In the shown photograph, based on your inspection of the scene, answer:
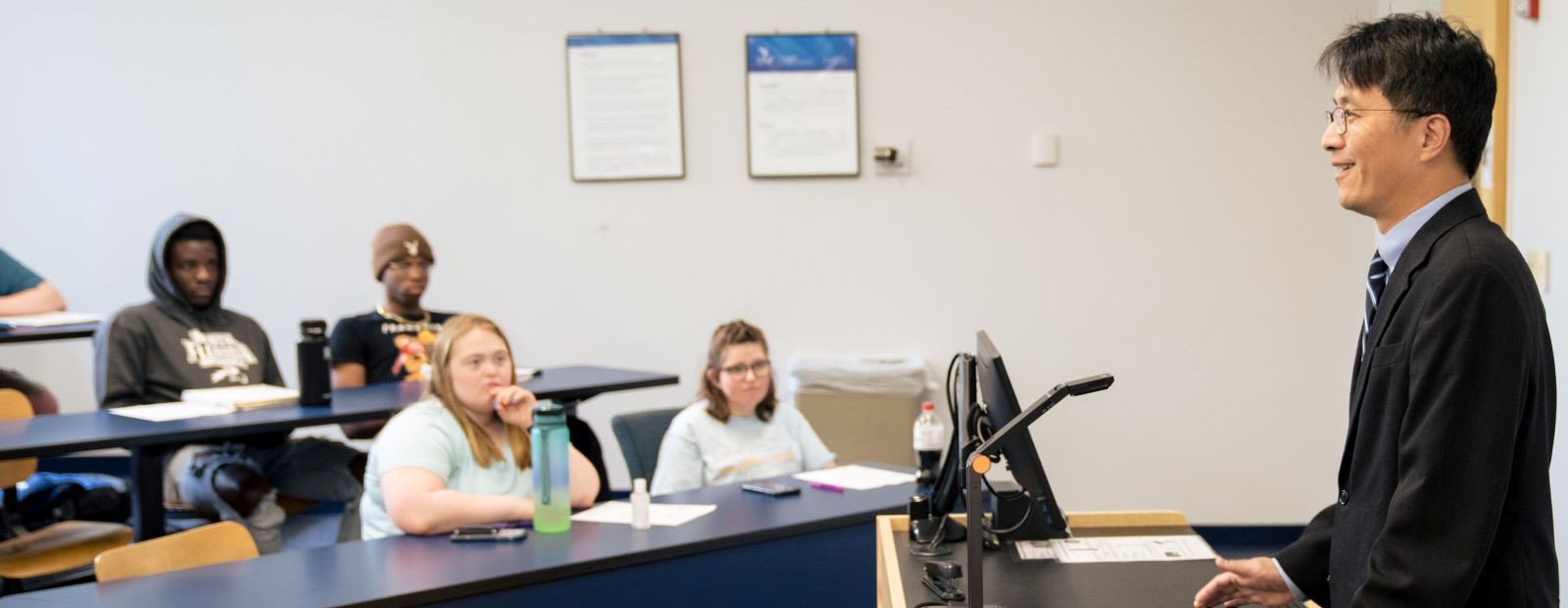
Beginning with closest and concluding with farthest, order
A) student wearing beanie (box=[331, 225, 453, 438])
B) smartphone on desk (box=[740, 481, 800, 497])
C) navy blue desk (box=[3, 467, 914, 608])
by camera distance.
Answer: navy blue desk (box=[3, 467, 914, 608]), smartphone on desk (box=[740, 481, 800, 497]), student wearing beanie (box=[331, 225, 453, 438])

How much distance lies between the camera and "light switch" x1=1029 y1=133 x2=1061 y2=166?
5086mm

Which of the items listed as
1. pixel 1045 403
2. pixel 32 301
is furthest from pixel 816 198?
pixel 1045 403

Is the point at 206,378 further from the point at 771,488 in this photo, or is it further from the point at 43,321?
the point at 771,488

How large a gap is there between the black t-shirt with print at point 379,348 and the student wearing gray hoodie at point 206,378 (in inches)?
11.6

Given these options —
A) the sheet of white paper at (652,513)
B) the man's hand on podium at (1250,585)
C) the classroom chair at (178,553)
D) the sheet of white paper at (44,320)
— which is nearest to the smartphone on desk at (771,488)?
the sheet of white paper at (652,513)

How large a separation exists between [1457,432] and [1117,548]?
840mm

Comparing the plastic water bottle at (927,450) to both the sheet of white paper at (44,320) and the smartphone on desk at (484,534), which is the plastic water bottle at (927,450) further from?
the sheet of white paper at (44,320)

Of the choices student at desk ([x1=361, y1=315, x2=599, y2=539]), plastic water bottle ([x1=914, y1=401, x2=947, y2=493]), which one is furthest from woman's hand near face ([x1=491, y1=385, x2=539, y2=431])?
plastic water bottle ([x1=914, y1=401, x2=947, y2=493])

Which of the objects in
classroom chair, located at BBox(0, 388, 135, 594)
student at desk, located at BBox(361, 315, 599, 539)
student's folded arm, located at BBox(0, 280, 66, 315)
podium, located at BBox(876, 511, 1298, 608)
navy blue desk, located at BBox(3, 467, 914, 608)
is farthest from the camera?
student's folded arm, located at BBox(0, 280, 66, 315)

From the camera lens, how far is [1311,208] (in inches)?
199

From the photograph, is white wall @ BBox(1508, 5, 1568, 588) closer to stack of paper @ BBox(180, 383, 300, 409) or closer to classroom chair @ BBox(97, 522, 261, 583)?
classroom chair @ BBox(97, 522, 261, 583)

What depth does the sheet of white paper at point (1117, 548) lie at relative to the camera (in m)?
2.15

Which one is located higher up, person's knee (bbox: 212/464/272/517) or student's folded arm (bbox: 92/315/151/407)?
student's folded arm (bbox: 92/315/151/407)

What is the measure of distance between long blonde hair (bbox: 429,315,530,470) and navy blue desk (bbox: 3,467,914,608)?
1.00 feet
